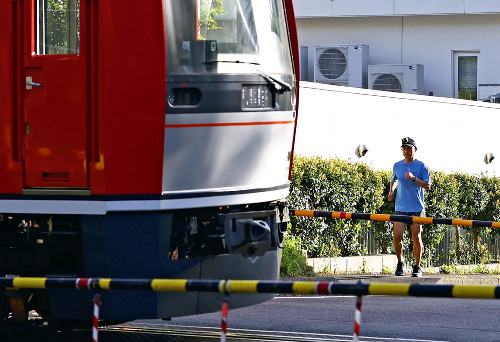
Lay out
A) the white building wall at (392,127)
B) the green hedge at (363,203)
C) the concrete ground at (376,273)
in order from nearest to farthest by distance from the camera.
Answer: the concrete ground at (376,273)
the green hedge at (363,203)
the white building wall at (392,127)

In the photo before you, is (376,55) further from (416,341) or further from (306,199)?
(416,341)

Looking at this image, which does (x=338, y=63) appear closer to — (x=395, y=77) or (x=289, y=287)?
(x=395, y=77)

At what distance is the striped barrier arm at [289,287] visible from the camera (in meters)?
6.23

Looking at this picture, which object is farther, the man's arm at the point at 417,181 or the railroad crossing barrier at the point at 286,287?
the man's arm at the point at 417,181

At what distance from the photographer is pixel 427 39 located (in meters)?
29.6

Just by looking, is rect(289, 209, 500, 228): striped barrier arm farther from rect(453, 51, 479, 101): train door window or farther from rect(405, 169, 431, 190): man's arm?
rect(453, 51, 479, 101): train door window

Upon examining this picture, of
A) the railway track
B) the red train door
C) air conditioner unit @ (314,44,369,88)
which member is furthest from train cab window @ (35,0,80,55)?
air conditioner unit @ (314,44,369,88)

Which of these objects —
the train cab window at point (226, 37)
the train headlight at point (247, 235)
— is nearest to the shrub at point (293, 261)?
the train cab window at point (226, 37)

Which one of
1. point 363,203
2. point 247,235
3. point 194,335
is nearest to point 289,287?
point 247,235

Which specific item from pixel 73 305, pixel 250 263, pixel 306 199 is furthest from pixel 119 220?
pixel 306 199

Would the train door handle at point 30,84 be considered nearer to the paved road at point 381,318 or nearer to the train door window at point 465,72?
the paved road at point 381,318

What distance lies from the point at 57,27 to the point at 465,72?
22766 mm

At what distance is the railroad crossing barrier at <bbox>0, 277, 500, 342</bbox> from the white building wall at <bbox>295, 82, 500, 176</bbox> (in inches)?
411

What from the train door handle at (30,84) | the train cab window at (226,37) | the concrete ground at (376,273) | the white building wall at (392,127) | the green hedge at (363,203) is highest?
the train cab window at (226,37)
